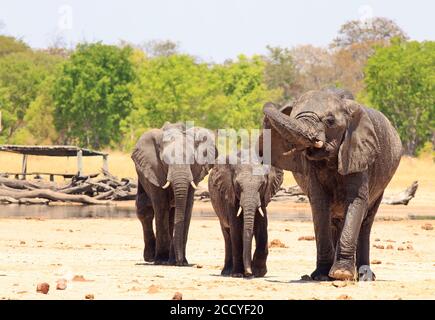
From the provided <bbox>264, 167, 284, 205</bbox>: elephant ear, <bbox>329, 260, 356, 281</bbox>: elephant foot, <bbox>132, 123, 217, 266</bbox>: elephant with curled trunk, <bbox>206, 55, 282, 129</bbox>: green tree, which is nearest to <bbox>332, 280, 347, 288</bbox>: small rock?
<bbox>329, 260, 356, 281</bbox>: elephant foot

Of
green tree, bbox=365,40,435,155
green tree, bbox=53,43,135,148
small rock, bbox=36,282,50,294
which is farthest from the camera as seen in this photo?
green tree, bbox=53,43,135,148

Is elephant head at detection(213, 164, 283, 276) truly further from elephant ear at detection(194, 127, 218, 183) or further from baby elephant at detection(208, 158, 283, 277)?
elephant ear at detection(194, 127, 218, 183)

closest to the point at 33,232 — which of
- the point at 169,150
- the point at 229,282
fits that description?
the point at 169,150

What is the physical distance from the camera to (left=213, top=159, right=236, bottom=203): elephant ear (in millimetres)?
16000

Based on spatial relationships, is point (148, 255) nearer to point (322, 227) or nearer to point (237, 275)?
point (237, 275)

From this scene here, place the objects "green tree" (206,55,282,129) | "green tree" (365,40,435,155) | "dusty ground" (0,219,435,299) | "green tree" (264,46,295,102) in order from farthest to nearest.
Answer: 1. "green tree" (264,46,295,102)
2. "green tree" (206,55,282,129)
3. "green tree" (365,40,435,155)
4. "dusty ground" (0,219,435,299)

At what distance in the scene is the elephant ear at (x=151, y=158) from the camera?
19.1m

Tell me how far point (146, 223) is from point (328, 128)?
21.3ft

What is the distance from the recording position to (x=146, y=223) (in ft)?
64.2

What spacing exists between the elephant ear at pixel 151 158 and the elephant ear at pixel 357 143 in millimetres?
5522

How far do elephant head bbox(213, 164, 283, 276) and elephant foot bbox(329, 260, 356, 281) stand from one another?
5.51ft

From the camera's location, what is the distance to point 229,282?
47.1 ft

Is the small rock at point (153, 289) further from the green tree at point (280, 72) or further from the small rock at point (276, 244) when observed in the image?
the green tree at point (280, 72)
